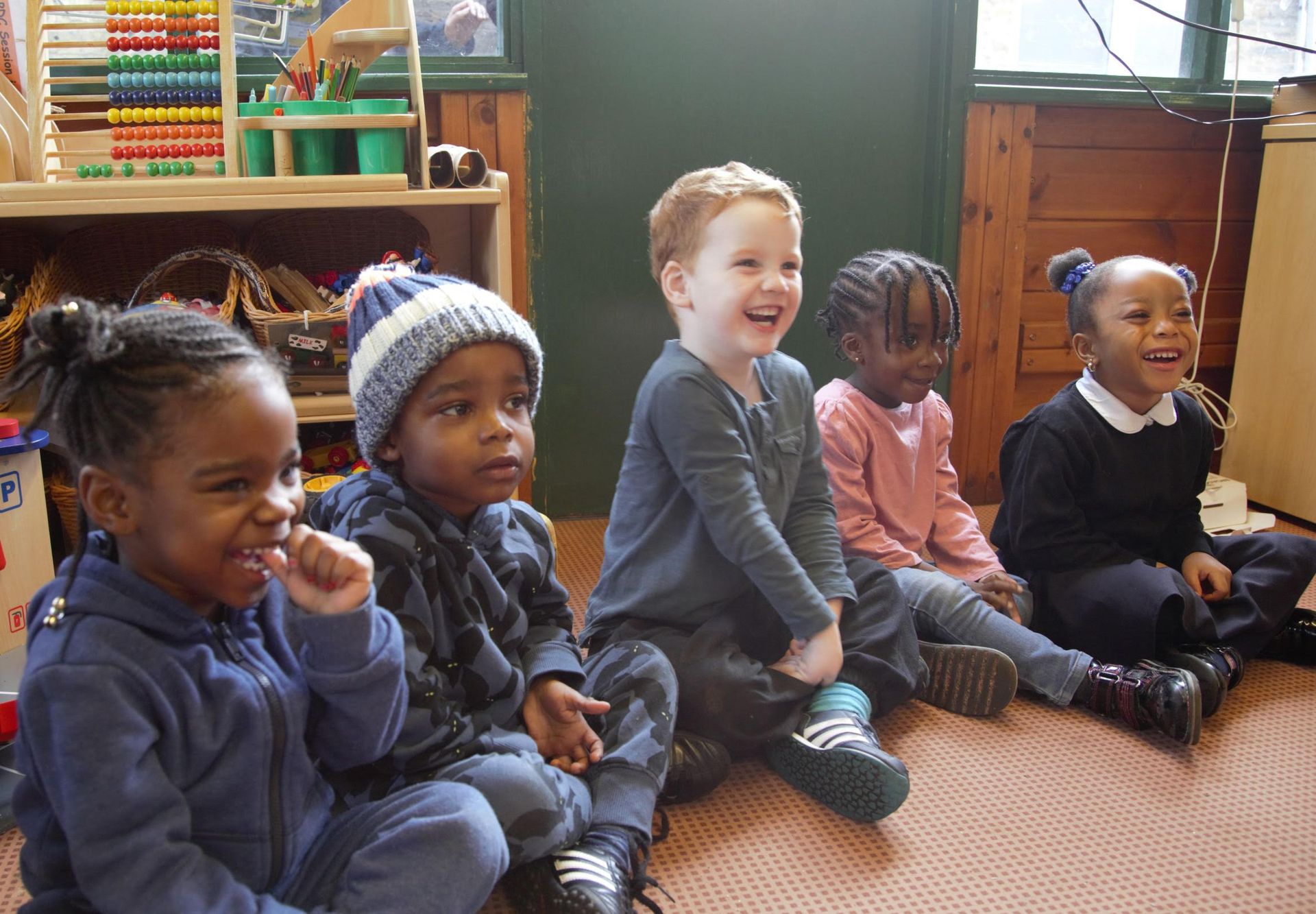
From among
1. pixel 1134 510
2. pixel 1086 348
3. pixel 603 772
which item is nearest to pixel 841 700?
pixel 603 772

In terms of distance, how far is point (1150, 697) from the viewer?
149 cm

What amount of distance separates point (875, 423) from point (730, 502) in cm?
48

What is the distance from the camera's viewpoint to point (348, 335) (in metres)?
1.17

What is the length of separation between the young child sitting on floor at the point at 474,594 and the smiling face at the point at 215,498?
0.76 feet

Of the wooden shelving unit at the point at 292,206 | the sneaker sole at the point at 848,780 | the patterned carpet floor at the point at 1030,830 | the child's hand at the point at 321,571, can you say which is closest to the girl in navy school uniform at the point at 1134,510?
the patterned carpet floor at the point at 1030,830

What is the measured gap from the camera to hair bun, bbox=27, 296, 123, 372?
Answer: 81 cm

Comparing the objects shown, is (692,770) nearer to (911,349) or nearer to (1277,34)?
(911,349)

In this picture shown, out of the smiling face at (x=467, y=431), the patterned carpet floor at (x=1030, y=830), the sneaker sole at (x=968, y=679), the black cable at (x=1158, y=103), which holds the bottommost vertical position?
the patterned carpet floor at (x=1030, y=830)

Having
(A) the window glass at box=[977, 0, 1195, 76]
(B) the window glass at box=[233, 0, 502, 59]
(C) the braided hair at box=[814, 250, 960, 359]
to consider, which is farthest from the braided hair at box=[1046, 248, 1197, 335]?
(B) the window glass at box=[233, 0, 502, 59]

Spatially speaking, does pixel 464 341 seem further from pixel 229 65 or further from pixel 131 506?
pixel 229 65

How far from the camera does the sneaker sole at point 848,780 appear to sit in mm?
1256

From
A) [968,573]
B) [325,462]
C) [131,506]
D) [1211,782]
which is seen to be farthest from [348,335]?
[1211,782]

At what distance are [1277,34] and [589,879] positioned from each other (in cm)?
285

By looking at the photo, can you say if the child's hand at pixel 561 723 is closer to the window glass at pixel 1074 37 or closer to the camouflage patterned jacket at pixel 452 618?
the camouflage patterned jacket at pixel 452 618
